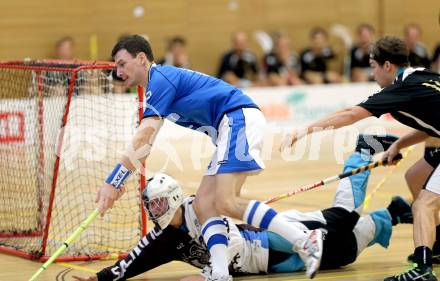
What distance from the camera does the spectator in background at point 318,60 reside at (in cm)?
1697

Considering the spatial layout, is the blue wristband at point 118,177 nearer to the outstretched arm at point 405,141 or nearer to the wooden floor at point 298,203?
the wooden floor at point 298,203

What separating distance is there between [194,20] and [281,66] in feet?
6.33

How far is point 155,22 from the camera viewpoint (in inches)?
654

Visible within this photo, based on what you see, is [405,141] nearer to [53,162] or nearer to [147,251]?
[147,251]

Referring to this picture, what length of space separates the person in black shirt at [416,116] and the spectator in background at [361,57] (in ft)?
36.9

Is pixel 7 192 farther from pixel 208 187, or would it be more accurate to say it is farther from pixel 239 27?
pixel 239 27

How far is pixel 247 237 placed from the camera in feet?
19.1

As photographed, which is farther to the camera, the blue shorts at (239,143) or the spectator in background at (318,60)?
the spectator in background at (318,60)

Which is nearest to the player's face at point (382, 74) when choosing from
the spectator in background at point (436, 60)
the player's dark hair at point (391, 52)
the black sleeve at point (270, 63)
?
the player's dark hair at point (391, 52)

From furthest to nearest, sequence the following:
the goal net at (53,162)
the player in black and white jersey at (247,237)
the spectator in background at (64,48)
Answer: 1. the spectator in background at (64,48)
2. the goal net at (53,162)
3. the player in black and white jersey at (247,237)

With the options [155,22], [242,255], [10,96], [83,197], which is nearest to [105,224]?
[83,197]

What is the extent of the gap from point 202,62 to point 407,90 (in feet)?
37.6

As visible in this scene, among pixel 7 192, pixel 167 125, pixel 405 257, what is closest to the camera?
pixel 405 257

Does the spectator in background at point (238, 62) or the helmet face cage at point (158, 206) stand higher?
the spectator in background at point (238, 62)
